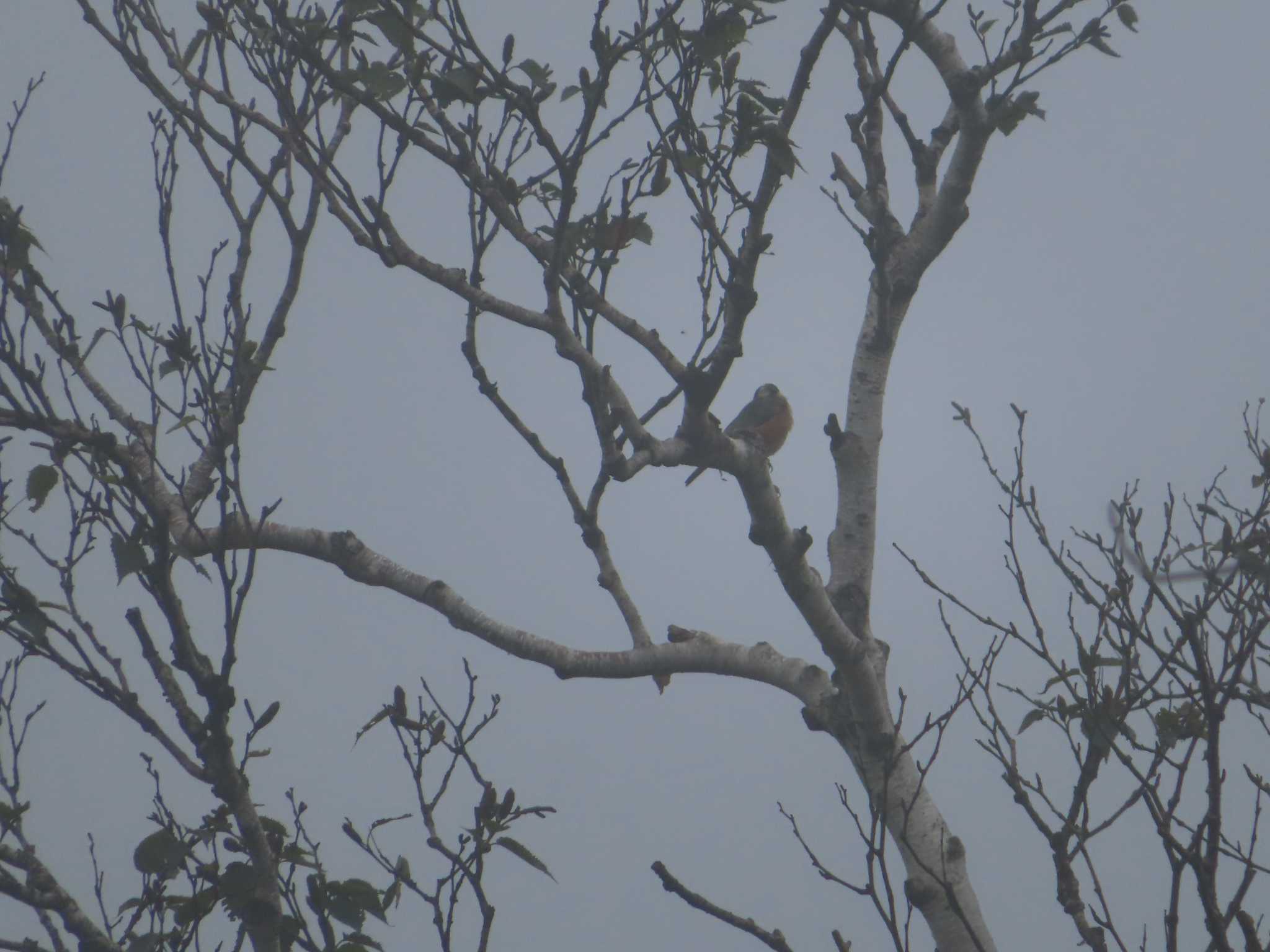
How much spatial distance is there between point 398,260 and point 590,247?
553 mm

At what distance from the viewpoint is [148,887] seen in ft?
9.41

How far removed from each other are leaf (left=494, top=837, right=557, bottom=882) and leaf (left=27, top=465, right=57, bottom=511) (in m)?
1.39

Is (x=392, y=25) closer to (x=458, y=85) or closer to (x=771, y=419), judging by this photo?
(x=458, y=85)

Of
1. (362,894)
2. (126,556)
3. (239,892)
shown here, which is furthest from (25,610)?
(362,894)

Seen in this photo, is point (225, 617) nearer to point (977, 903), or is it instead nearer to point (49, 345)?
point (49, 345)

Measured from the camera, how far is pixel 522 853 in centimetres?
277

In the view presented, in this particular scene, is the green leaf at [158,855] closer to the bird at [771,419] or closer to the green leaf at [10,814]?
the green leaf at [10,814]

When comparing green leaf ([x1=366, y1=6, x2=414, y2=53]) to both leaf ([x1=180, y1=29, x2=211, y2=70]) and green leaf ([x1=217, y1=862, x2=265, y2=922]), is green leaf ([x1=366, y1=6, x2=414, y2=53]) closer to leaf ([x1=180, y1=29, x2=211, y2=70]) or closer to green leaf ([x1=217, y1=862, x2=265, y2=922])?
leaf ([x1=180, y1=29, x2=211, y2=70])

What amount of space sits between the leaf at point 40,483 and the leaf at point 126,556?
50 centimetres

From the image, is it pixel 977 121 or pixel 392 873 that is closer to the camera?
pixel 392 873

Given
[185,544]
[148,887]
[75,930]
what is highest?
[185,544]

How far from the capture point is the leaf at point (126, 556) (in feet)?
7.73

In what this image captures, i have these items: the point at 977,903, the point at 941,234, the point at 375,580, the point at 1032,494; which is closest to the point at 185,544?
the point at 375,580

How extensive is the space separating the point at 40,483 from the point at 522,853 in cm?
148
